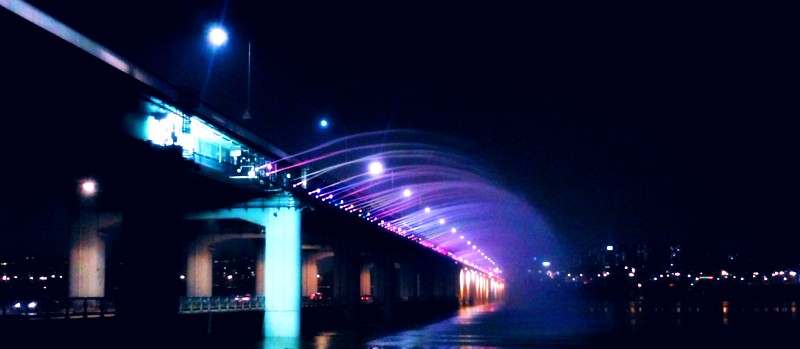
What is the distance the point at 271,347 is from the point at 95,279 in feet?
56.1

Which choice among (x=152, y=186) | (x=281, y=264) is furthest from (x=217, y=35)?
(x=281, y=264)

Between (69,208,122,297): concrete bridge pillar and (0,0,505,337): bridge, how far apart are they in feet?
0.24

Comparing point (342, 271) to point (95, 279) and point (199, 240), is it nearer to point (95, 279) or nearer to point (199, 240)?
point (199, 240)

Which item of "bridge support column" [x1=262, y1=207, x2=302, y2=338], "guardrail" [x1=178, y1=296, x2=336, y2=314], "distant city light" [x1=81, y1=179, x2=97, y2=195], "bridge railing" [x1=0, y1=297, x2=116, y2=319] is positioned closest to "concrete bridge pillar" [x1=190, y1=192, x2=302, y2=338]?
"bridge support column" [x1=262, y1=207, x2=302, y2=338]

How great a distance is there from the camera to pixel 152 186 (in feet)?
125

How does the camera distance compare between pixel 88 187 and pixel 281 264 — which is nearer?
pixel 88 187

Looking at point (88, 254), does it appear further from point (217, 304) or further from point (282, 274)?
point (282, 274)

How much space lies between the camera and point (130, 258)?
124ft

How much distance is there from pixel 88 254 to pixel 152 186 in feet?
74.3

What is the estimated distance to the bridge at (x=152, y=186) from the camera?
1240 inches

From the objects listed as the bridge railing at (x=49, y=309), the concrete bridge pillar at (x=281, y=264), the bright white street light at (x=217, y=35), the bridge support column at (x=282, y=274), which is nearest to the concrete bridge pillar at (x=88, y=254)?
the concrete bridge pillar at (x=281, y=264)

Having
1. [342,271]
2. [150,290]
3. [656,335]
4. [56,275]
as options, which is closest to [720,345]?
[656,335]

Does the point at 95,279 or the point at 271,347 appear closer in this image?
the point at 271,347

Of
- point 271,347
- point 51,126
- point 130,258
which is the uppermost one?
point 51,126
